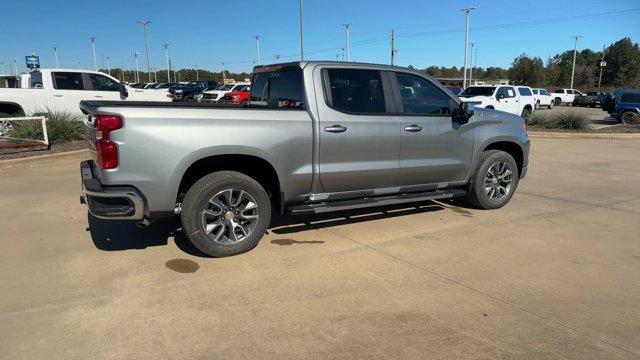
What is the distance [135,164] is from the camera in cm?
400

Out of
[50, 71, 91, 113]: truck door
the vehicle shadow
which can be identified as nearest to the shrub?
[50, 71, 91, 113]: truck door

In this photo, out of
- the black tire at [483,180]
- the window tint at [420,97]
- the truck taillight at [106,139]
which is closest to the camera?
the truck taillight at [106,139]

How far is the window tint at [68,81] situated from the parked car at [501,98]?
598 inches

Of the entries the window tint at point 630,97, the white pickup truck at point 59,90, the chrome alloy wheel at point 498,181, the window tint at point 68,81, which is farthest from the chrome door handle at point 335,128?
the window tint at point 630,97

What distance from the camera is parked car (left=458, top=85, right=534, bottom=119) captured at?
69.2 feet

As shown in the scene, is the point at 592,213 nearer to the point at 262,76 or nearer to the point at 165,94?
the point at 262,76

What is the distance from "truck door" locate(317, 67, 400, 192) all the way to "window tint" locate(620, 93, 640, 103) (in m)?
20.5

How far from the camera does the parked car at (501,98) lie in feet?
69.2

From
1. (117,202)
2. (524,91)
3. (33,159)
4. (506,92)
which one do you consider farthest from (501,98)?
(117,202)

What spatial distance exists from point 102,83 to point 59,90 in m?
1.15

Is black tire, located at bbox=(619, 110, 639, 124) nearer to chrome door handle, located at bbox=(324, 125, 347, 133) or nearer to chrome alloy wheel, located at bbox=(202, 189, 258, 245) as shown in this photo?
chrome door handle, located at bbox=(324, 125, 347, 133)

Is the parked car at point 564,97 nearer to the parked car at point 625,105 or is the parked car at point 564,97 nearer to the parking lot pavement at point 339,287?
the parked car at point 625,105

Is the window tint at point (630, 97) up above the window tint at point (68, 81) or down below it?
below

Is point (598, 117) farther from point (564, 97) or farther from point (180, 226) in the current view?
point (180, 226)
